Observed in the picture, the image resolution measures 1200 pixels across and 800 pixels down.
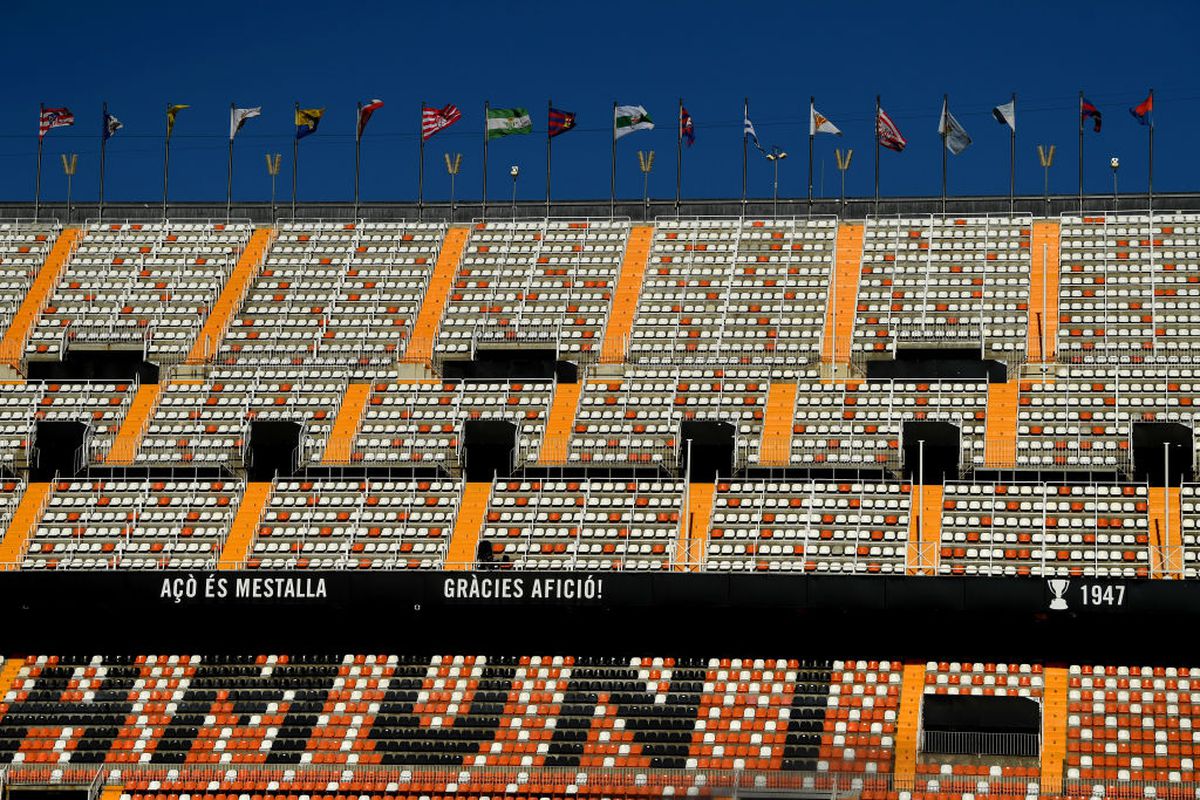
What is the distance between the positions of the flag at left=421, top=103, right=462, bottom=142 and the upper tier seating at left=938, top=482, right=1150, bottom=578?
90.7ft

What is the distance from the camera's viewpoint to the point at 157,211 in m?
88.6

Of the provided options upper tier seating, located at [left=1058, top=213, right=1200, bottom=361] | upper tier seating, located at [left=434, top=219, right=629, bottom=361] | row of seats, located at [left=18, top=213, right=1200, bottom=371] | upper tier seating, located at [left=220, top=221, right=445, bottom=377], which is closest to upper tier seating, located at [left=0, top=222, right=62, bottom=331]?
row of seats, located at [left=18, top=213, right=1200, bottom=371]

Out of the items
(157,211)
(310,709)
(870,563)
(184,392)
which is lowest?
(310,709)

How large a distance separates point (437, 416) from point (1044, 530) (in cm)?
2123

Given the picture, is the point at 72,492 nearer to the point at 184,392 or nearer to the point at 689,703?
the point at 184,392

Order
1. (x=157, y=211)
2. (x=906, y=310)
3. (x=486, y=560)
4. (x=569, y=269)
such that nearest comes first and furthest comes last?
(x=486, y=560), (x=906, y=310), (x=569, y=269), (x=157, y=211)

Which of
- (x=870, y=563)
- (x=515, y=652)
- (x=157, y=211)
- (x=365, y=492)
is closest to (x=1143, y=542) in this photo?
(x=870, y=563)

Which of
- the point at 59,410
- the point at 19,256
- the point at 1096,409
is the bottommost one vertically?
the point at 1096,409

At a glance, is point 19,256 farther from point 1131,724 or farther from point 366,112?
point 1131,724

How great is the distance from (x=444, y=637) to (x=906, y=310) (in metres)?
22.4

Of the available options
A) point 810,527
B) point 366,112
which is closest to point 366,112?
point 366,112

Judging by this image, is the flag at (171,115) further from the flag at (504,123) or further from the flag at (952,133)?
the flag at (952,133)

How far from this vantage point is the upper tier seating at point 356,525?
67.6m

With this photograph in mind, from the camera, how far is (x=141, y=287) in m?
82.7
